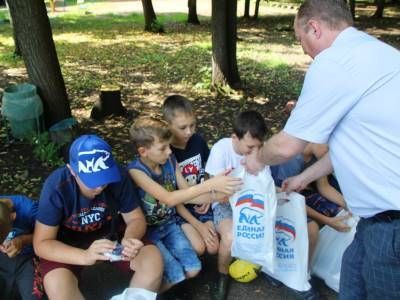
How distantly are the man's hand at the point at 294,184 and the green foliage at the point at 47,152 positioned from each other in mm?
2945

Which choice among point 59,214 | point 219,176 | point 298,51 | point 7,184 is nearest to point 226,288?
point 219,176

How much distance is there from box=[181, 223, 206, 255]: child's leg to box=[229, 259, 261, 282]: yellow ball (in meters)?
0.30

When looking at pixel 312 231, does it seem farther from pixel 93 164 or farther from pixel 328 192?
pixel 93 164

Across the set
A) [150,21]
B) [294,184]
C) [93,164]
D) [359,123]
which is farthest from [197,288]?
[150,21]

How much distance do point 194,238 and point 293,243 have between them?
0.64 metres

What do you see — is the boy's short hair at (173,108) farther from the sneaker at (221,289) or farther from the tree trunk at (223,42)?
the tree trunk at (223,42)

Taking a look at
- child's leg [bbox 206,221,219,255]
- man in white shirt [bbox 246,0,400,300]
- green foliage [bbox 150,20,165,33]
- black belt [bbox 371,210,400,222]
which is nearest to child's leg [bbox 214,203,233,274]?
child's leg [bbox 206,221,219,255]

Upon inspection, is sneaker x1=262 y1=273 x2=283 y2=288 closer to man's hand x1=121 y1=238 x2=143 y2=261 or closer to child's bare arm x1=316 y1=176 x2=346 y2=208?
child's bare arm x1=316 y1=176 x2=346 y2=208

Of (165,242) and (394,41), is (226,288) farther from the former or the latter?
(394,41)

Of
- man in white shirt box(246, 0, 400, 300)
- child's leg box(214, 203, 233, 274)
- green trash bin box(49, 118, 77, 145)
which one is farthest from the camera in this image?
green trash bin box(49, 118, 77, 145)

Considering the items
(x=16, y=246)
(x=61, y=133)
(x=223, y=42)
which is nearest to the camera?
(x=16, y=246)

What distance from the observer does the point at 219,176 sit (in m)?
2.64

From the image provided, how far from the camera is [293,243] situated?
2.75m

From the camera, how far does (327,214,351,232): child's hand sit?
291cm
